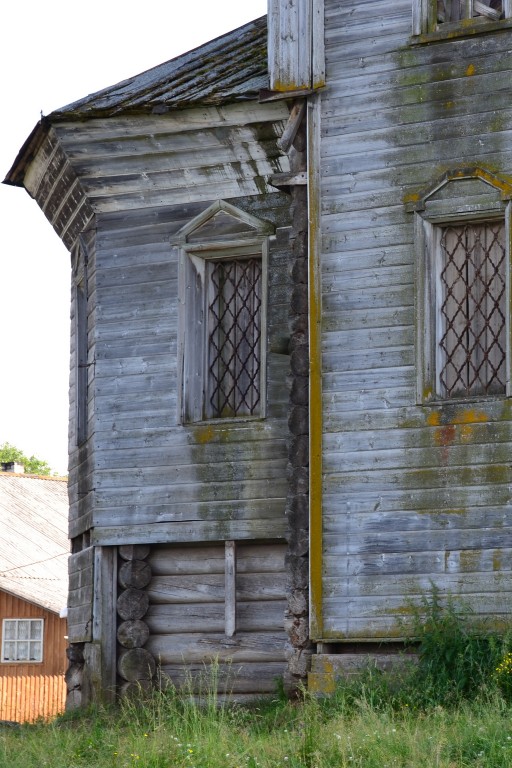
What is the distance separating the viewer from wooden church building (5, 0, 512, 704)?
42.7ft

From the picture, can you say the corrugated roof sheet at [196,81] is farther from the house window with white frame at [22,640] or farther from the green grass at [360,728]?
the house window with white frame at [22,640]

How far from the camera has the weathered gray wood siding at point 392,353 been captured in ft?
41.9

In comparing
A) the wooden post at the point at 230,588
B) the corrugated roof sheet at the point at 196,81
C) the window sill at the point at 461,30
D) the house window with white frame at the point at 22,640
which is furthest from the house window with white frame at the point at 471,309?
the house window with white frame at the point at 22,640

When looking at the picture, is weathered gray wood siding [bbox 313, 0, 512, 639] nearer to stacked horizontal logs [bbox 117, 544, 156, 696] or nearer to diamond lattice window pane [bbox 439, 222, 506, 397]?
diamond lattice window pane [bbox 439, 222, 506, 397]

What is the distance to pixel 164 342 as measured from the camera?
15539 millimetres

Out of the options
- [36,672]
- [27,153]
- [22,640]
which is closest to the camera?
[27,153]

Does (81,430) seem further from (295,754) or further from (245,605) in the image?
(295,754)

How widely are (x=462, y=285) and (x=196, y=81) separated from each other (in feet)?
14.3

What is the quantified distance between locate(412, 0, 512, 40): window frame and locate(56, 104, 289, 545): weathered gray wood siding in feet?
6.34

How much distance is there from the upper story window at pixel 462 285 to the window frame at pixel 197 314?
2422 millimetres

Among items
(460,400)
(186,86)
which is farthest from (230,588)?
(186,86)

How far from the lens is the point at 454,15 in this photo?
45.1ft

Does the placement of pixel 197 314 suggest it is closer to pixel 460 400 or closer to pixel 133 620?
pixel 133 620

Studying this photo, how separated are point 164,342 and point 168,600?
2767 mm
